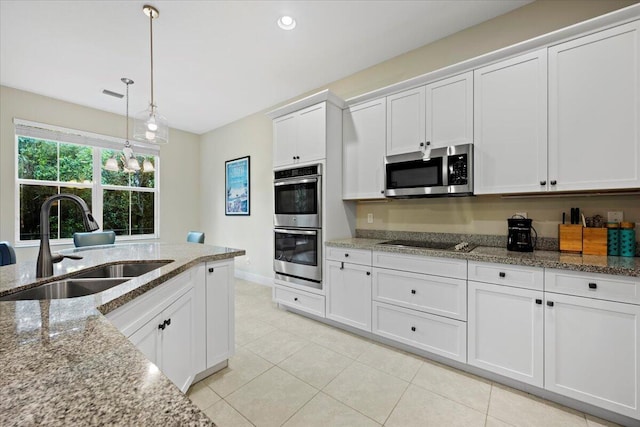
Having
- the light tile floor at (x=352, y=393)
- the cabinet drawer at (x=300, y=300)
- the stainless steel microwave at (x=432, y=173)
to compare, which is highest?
the stainless steel microwave at (x=432, y=173)

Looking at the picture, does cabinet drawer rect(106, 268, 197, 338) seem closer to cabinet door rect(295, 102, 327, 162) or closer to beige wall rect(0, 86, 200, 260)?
cabinet door rect(295, 102, 327, 162)

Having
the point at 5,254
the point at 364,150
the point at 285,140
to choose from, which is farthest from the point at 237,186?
the point at 5,254

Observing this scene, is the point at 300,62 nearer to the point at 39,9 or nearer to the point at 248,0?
the point at 248,0

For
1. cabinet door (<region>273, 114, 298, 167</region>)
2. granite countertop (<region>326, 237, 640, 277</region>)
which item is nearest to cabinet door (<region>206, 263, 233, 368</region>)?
granite countertop (<region>326, 237, 640, 277</region>)

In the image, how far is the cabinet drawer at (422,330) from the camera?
6.93 ft

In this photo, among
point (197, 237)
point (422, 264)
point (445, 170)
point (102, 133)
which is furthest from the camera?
point (102, 133)

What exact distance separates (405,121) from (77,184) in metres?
4.86

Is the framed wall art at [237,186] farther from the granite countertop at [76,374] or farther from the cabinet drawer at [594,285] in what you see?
the cabinet drawer at [594,285]

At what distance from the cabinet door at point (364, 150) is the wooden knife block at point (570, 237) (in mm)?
1455

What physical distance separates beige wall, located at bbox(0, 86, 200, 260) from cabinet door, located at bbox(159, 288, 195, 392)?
371 cm

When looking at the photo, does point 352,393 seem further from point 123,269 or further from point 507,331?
point 123,269

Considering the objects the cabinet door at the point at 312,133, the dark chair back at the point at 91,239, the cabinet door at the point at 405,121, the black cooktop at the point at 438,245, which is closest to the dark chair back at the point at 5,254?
the dark chair back at the point at 91,239

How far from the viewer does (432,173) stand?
2.47 meters

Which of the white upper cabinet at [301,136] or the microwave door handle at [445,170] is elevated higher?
the white upper cabinet at [301,136]
